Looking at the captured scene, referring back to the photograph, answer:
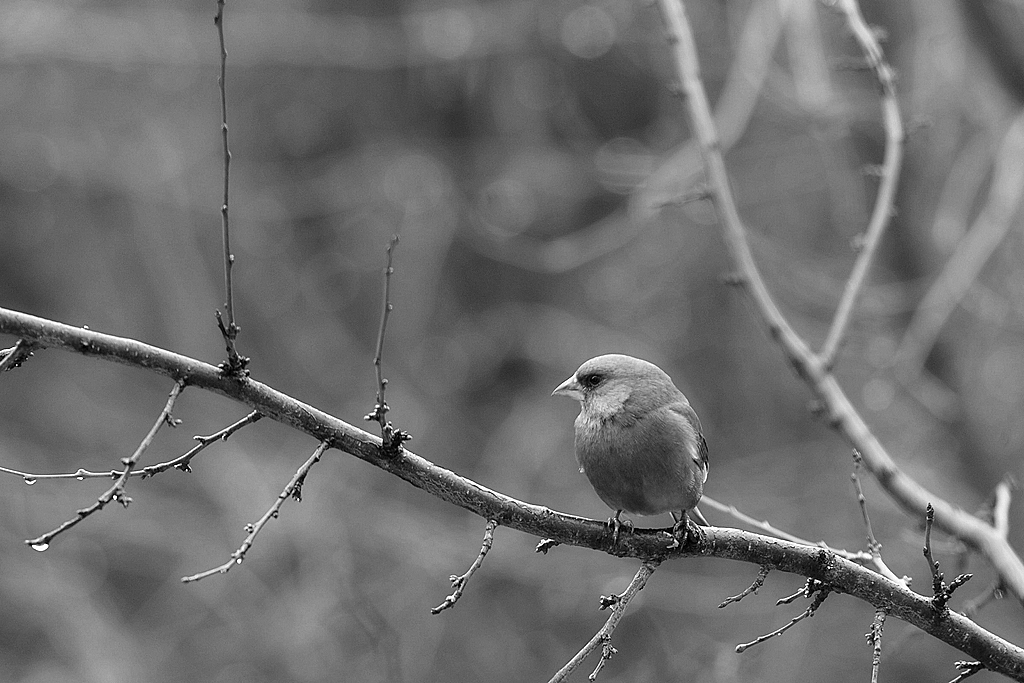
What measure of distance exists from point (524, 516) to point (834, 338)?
2271 mm

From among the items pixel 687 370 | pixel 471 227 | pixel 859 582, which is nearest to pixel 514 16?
pixel 471 227

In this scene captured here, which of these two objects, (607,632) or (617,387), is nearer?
(607,632)

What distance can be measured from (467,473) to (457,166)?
2.91 meters

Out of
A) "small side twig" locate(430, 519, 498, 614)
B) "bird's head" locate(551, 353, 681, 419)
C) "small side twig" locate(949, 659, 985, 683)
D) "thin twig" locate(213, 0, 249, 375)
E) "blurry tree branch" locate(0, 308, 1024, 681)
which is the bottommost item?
"small side twig" locate(949, 659, 985, 683)

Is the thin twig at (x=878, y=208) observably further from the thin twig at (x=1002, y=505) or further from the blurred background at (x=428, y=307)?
the blurred background at (x=428, y=307)

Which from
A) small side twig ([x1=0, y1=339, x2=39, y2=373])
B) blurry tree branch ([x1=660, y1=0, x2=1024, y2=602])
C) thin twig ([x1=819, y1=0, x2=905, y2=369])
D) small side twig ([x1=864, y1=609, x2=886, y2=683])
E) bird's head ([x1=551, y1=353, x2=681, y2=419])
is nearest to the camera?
small side twig ([x1=0, y1=339, x2=39, y2=373])

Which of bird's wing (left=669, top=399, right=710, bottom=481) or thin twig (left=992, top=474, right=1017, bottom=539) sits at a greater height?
bird's wing (left=669, top=399, right=710, bottom=481)

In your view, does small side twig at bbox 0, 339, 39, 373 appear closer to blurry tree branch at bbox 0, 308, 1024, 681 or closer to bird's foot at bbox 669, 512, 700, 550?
blurry tree branch at bbox 0, 308, 1024, 681

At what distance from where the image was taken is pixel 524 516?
2730 mm

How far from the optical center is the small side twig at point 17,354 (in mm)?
2262

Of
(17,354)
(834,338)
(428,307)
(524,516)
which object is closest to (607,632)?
(524,516)

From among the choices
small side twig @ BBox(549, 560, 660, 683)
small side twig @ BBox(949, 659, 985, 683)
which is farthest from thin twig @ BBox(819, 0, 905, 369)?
small side twig @ BBox(549, 560, 660, 683)

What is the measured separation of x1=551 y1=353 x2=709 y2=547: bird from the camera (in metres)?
3.32

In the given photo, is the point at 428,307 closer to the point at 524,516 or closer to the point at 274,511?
the point at 524,516
